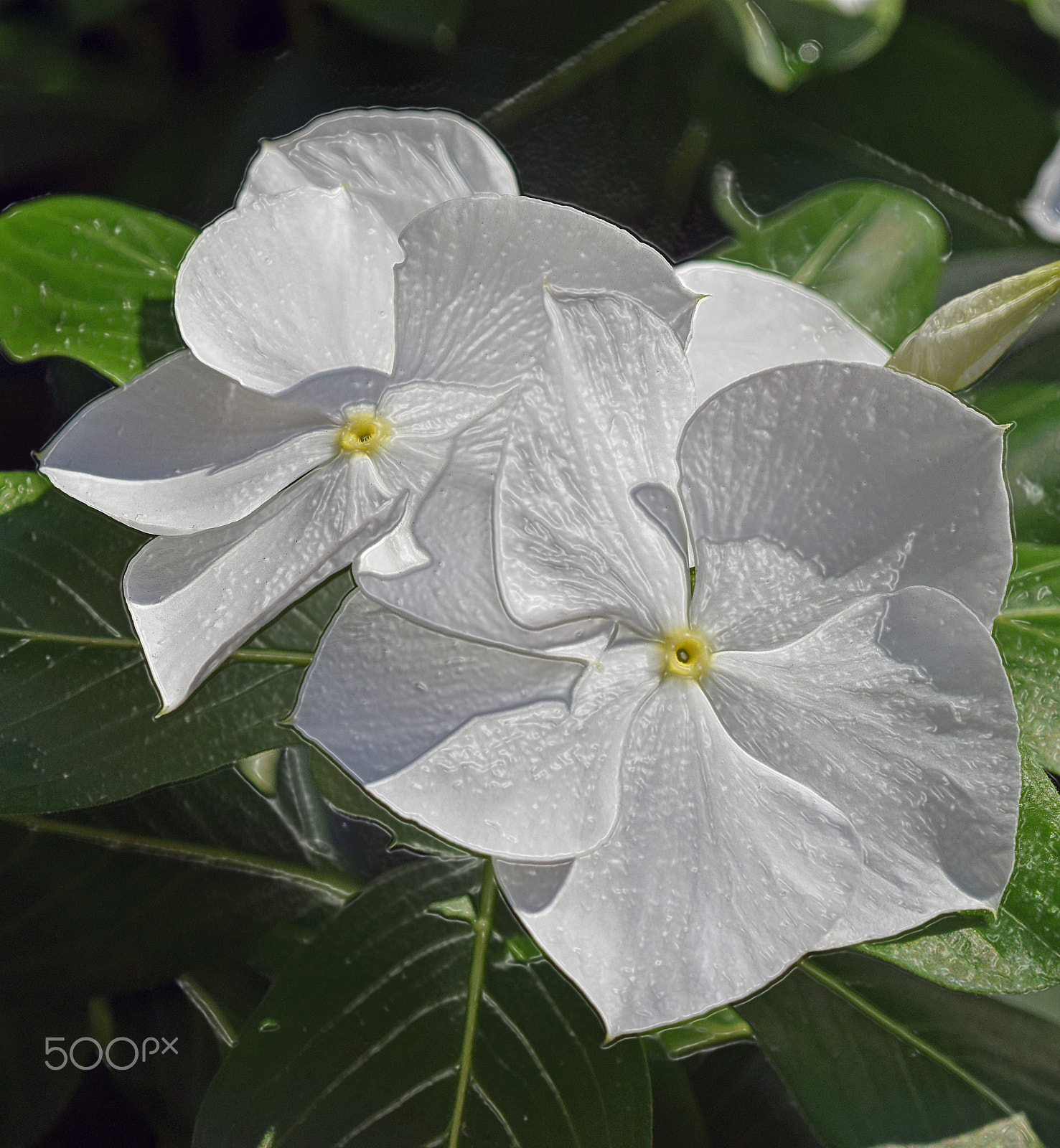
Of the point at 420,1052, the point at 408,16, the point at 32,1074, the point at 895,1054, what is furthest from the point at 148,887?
the point at 408,16

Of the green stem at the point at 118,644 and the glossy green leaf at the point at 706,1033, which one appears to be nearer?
the green stem at the point at 118,644

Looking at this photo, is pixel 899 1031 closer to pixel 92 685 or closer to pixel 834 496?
pixel 834 496

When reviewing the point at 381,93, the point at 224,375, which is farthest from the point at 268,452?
the point at 381,93

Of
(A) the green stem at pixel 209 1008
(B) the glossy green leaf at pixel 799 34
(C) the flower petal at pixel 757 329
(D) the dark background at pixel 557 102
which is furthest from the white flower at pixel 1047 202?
(A) the green stem at pixel 209 1008

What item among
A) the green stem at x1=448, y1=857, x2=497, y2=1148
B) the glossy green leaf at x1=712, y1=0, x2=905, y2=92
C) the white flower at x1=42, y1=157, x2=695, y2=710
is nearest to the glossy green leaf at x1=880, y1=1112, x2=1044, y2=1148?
the green stem at x1=448, y1=857, x2=497, y2=1148

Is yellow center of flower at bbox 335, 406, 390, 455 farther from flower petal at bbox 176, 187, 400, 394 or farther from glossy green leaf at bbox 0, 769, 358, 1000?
glossy green leaf at bbox 0, 769, 358, 1000

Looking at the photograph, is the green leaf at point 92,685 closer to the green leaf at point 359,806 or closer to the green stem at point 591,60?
the green leaf at point 359,806
